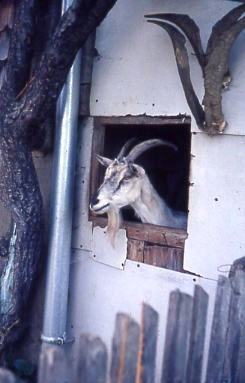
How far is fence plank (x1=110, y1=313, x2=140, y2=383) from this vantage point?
2803 millimetres

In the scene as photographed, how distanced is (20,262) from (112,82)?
1.38 meters

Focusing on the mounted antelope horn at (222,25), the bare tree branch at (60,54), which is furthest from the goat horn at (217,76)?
the bare tree branch at (60,54)

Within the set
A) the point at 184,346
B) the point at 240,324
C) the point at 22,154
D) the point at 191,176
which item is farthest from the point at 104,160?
the point at 240,324

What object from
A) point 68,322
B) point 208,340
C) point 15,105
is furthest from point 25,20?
point 208,340

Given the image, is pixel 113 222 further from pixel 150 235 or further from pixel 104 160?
pixel 104 160

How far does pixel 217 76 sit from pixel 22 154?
1511mm

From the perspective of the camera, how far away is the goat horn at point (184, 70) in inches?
122

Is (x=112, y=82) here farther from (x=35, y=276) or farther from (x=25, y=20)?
(x=35, y=276)

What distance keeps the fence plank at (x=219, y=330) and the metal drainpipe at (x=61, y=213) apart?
1306 mm

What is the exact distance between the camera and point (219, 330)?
285cm

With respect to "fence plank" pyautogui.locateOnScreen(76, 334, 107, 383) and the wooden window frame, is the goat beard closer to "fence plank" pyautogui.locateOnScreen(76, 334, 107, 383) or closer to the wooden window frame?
Answer: the wooden window frame

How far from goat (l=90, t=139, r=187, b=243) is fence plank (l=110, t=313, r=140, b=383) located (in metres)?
0.93

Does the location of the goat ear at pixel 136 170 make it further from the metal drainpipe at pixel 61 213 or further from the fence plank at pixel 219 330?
the fence plank at pixel 219 330

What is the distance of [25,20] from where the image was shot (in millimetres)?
3852
